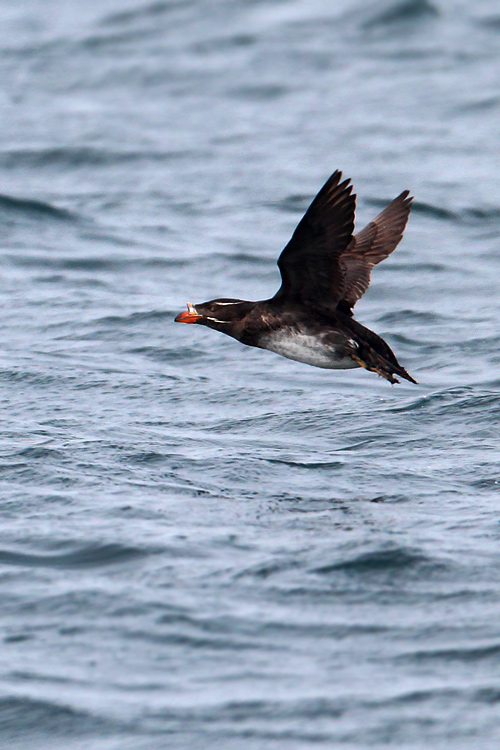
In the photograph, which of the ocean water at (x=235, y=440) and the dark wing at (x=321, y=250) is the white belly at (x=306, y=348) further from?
the ocean water at (x=235, y=440)

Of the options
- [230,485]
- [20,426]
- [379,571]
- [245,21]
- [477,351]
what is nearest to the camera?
[379,571]

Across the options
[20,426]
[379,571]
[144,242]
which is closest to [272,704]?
[379,571]

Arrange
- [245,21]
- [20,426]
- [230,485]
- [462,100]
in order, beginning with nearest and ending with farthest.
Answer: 1. [230,485]
2. [20,426]
3. [462,100]
4. [245,21]

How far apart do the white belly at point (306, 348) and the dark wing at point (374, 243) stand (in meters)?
0.76

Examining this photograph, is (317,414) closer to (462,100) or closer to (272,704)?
(272,704)

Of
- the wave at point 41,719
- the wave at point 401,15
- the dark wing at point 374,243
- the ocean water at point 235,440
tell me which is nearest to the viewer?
the wave at point 41,719

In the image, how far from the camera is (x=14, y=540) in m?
6.53

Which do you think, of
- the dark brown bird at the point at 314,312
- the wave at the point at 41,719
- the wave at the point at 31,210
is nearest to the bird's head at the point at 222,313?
the dark brown bird at the point at 314,312

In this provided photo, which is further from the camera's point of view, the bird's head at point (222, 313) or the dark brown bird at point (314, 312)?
the bird's head at point (222, 313)

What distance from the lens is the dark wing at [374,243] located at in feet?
26.6

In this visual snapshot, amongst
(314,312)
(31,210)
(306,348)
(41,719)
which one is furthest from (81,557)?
(31,210)

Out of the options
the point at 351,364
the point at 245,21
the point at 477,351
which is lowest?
the point at 477,351

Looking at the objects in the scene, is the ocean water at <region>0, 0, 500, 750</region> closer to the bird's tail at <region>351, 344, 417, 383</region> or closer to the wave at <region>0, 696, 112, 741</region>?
the wave at <region>0, 696, 112, 741</region>

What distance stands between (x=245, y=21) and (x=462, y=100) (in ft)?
17.6
